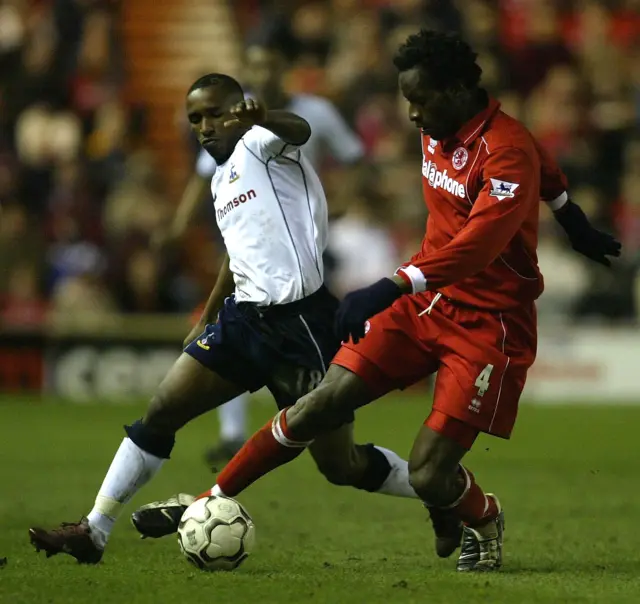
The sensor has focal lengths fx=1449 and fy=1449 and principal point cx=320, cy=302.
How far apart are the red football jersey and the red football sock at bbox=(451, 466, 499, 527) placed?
0.74m

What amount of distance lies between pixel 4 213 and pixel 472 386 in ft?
35.7

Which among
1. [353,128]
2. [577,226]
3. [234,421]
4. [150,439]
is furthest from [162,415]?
[353,128]

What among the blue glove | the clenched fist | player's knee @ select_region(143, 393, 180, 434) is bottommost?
player's knee @ select_region(143, 393, 180, 434)

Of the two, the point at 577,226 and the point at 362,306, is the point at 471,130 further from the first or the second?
the point at 362,306

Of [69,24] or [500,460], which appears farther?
[69,24]

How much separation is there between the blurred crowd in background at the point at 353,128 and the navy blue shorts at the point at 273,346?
7782 mm

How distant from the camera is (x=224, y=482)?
239 inches

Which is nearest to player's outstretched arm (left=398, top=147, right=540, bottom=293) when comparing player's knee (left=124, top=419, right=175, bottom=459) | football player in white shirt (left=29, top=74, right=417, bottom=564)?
football player in white shirt (left=29, top=74, right=417, bottom=564)

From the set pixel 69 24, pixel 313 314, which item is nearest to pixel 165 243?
pixel 313 314

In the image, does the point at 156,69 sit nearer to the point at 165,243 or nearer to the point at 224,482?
the point at 165,243

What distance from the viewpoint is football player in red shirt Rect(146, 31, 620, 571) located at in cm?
566

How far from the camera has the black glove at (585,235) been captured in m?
6.28

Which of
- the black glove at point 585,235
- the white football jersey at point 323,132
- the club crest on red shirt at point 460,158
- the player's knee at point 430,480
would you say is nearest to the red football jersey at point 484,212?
the club crest on red shirt at point 460,158

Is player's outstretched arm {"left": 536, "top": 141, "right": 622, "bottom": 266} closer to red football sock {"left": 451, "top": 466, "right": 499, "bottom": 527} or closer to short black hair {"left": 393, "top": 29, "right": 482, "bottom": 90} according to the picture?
short black hair {"left": 393, "top": 29, "right": 482, "bottom": 90}
